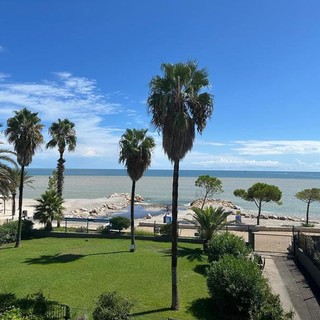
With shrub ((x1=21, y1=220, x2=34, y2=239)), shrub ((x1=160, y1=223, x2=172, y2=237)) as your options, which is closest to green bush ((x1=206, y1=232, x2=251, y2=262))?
shrub ((x1=160, y1=223, x2=172, y2=237))

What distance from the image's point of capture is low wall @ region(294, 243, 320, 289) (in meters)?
16.8

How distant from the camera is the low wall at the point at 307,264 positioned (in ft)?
55.0

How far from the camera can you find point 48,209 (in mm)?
29734

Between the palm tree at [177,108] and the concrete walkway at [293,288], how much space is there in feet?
16.0

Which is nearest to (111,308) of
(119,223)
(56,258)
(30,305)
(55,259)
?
(30,305)

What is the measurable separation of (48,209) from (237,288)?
21.2 m

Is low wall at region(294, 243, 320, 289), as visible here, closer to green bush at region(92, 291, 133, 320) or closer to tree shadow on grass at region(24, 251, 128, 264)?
green bush at region(92, 291, 133, 320)

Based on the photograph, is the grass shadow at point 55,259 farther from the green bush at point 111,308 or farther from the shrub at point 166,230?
the green bush at point 111,308

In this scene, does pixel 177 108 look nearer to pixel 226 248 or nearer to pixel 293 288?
pixel 226 248

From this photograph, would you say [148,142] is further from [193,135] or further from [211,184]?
[211,184]

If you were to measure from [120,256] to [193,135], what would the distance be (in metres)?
11.2

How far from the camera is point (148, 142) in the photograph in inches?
922

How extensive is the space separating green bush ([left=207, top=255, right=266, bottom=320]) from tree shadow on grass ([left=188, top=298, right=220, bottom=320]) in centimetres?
38

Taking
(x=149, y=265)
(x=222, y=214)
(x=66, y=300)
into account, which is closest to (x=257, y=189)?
(x=222, y=214)
